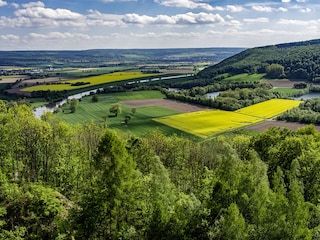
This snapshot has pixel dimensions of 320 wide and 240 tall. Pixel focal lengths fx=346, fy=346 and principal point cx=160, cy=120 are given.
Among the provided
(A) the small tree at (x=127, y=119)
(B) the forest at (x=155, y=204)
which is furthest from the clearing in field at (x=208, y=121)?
(B) the forest at (x=155, y=204)

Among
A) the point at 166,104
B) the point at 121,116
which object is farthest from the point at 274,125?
the point at 166,104

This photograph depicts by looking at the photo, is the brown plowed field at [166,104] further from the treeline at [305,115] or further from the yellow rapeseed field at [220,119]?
the treeline at [305,115]

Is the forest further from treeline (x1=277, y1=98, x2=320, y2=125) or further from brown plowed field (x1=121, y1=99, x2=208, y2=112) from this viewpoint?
brown plowed field (x1=121, y1=99, x2=208, y2=112)

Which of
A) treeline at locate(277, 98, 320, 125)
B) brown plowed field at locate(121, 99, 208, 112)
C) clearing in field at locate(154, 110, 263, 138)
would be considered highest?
treeline at locate(277, 98, 320, 125)

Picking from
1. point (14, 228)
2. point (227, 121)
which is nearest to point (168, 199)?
point (14, 228)

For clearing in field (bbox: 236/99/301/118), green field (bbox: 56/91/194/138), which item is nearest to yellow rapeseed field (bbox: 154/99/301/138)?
clearing in field (bbox: 236/99/301/118)

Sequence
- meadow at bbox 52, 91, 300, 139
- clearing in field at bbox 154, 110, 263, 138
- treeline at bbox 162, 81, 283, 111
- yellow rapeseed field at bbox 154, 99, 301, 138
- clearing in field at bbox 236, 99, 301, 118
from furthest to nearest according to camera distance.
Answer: treeline at bbox 162, 81, 283, 111 < clearing in field at bbox 236, 99, 301, 118 < meadow at bbox 52, 91, 300, 139 < yellow rapeseed field at bbox 154, 99, 301, 138 < clearing in field at bbox 154, 110, 263, 138

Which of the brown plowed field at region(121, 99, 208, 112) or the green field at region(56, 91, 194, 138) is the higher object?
the brown plowed field at region(121, 99, 208, 112)

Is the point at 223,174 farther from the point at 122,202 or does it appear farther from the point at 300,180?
the point at 300,180

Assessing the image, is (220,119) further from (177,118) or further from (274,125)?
(274,125)
